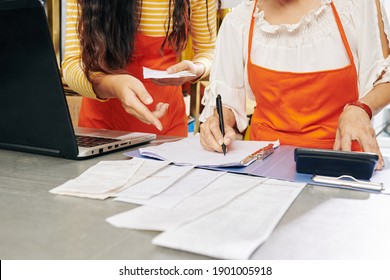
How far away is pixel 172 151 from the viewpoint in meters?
1.01

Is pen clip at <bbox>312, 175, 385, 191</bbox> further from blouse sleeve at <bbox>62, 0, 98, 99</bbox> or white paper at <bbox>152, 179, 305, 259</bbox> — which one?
A: blouse sleeve at <bbox>62, 0, 98, 99</bbox>

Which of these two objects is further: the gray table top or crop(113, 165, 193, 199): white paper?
crop(113, 165, 193, 199): white paper

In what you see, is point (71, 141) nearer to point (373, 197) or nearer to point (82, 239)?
point (82, 239)

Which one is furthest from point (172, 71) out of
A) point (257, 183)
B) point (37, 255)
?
point (37, 255)

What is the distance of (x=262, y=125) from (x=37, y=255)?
0.98 metres

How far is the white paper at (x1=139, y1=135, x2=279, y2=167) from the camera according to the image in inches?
35.7

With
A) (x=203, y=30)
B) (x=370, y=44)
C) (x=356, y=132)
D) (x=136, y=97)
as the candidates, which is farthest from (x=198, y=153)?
(x=203, y=30)

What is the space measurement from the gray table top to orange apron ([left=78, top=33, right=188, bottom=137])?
0.80 m

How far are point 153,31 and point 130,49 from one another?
4.8 inches

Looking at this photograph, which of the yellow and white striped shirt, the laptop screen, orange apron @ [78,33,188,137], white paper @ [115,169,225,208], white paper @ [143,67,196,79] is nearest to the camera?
white paper @ [115,169,225,208]

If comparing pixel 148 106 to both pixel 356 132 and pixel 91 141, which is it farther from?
pixel 356 132

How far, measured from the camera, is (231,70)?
140cm

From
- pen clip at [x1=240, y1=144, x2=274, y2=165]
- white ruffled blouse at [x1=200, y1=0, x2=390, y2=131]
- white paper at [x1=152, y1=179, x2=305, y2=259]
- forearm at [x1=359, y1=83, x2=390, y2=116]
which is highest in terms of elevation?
white ruffled blouse at [x1=200, y1=0, x2=390, y2=131]

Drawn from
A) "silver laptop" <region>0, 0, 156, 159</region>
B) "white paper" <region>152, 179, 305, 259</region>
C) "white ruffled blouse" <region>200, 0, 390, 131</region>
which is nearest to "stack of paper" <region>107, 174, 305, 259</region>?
"white paper" <region>152, 179, 305, 259</region>
